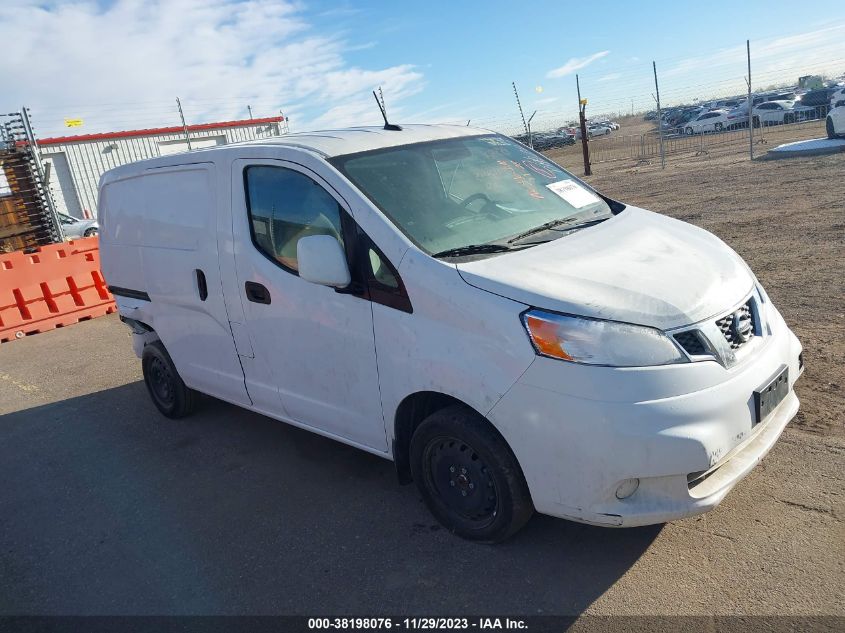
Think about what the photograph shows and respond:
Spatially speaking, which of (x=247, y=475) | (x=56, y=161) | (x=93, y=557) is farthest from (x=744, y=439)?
(x=56, y=161)

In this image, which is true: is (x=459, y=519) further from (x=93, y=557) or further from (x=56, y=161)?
(x=56, y=161)

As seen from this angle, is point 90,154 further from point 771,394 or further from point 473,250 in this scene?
point 771,394

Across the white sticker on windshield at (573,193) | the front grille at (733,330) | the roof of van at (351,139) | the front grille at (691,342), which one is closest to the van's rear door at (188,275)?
the roof of van at (351,139)

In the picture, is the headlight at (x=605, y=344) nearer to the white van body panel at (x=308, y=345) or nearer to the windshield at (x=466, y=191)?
the windshield at (x=466, y=191)

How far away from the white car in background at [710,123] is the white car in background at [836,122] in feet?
66.4

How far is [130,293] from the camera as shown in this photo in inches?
214

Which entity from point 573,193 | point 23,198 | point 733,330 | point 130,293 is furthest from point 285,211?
point 23,198

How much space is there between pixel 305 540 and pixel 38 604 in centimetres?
134

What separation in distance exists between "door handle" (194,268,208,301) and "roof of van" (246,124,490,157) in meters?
0.91

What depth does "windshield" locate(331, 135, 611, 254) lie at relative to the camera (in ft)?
11.4

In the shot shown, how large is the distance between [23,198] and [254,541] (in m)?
14.4

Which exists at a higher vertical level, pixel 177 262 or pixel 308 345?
pixel 177 262

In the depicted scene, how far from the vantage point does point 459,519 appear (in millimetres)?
3348

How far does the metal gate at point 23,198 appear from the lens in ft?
47.6
